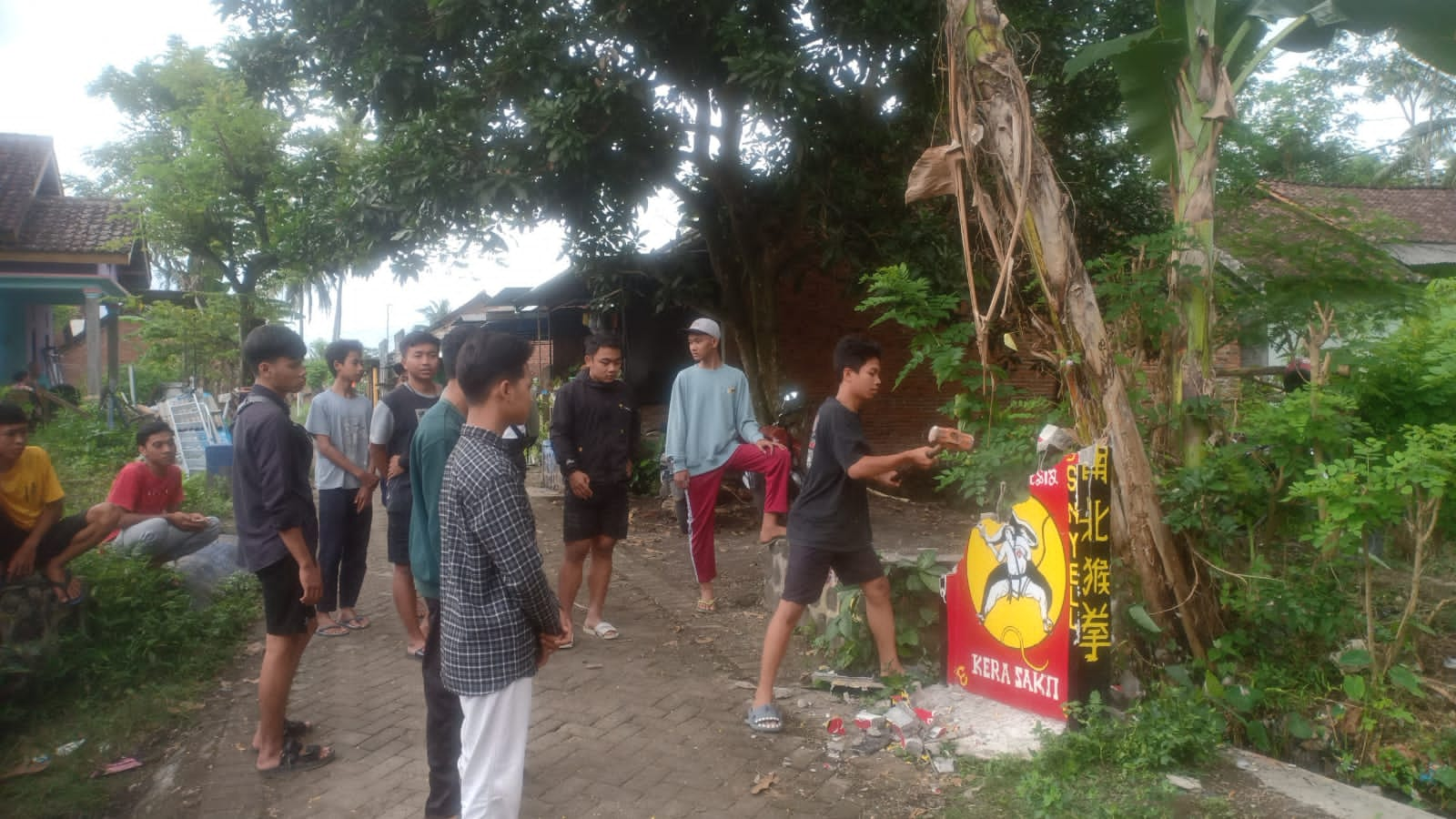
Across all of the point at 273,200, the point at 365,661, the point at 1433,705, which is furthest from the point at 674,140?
the point at 273,200

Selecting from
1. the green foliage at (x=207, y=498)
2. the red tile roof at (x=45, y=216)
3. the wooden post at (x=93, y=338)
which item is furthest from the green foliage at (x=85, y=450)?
the red tile roof at (x=45, y=216)

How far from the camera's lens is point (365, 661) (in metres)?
5.66

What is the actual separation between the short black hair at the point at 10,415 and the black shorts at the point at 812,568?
4.00 meters

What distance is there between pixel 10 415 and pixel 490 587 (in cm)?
354

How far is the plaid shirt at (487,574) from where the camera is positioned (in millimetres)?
3033

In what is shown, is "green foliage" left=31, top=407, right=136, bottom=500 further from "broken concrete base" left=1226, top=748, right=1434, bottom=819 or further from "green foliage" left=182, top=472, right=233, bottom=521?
"broken concrete base" left=1226, top=748, right=1434, bottom=819

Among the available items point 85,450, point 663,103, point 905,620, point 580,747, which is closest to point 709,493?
point 905,620

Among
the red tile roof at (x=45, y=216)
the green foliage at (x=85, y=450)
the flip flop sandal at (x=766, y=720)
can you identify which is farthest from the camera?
the red tile roof at (x=45, y=216)

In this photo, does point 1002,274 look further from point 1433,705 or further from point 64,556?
point 64,556

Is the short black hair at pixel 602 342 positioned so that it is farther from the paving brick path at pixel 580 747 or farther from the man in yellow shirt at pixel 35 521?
the man in yellow shirt at pixel 35 521

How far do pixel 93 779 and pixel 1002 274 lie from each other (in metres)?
4.47

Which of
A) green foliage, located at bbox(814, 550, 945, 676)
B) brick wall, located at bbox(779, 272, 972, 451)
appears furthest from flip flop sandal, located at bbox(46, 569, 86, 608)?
brick wall, located at bbox(779, 272, 972, 451)

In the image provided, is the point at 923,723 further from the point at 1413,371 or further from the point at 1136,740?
the point at 1413,371

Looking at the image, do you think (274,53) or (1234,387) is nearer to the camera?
(1234,387)
